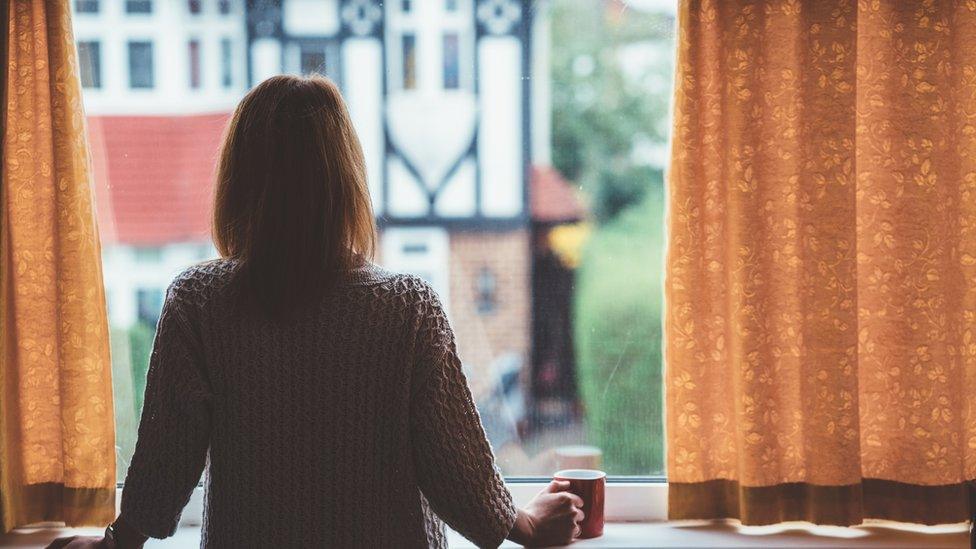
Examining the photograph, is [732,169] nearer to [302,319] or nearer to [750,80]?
[750,80]

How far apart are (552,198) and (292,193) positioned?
81 cm

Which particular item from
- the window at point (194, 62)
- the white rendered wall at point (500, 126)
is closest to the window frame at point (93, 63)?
the window at point (194, 62)

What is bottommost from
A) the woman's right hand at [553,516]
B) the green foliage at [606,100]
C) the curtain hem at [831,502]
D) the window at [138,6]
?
the curtain hem at [831,502]

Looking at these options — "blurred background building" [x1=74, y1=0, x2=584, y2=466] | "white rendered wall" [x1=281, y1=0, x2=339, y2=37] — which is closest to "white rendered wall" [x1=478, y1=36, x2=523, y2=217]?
"blurred background building" [x1=74, y1=0, x2=584, y2=466]

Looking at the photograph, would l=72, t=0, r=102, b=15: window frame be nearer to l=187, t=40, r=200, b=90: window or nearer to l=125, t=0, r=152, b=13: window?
l=125, t=0, r=152, b=13: window

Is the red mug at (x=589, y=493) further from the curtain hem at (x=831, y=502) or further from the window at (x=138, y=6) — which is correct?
the window at (x=138, y=6)

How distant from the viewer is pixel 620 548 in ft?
5.32

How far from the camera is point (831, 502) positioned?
164 cm

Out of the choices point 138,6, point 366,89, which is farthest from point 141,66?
point 366,89

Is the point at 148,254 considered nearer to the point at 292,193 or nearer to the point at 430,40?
the point at 430,40

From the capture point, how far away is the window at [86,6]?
1.87 meters

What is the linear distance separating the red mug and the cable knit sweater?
0.42 metres

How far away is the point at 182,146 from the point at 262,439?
0.94 meters

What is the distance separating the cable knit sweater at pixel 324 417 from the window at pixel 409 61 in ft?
2.55
